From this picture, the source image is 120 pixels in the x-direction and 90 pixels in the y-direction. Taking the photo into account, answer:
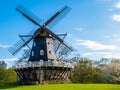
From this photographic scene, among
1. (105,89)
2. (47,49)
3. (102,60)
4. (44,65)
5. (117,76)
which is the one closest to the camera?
(105,89)

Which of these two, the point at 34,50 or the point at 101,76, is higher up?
the point at 34,50

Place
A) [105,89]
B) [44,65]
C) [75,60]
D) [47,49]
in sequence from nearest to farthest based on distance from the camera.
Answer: [105,89] → [44,65] → [47,49] → [75,60]

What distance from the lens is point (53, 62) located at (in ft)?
153

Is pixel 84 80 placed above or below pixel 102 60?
below

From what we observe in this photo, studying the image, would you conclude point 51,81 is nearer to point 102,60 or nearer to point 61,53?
point 61,53

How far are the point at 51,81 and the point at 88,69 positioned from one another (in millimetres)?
19059

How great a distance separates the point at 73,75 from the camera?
6372cm

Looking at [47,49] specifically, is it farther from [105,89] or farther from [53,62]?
[105,89]

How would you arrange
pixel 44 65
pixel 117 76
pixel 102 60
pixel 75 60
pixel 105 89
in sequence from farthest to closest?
pixel 102 60 → pixel 75 60 → pixel 117 76 → pixel 44 65 → pixel 105 89

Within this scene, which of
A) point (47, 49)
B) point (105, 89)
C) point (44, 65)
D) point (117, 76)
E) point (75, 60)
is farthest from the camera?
point (75, 60)

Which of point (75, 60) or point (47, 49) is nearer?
point (47, 49)

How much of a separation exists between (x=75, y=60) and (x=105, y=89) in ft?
115

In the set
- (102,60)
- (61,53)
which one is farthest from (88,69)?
(102,60)

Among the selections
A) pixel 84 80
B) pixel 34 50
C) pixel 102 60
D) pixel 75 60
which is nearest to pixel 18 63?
pixel 34 50
